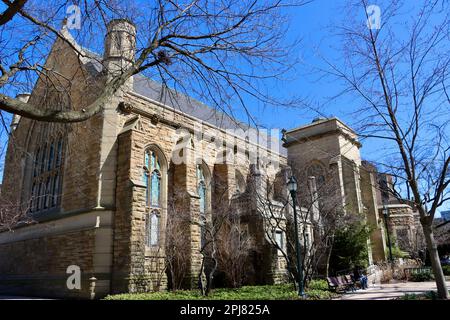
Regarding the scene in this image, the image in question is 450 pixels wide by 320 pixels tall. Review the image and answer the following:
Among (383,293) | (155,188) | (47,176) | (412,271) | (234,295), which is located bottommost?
(383,293)

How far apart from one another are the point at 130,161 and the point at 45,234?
6235 millimetres

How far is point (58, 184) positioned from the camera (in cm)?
1886

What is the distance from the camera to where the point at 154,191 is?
1783cm

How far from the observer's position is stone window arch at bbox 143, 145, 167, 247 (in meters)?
16.8

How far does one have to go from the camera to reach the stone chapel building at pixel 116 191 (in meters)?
14.7

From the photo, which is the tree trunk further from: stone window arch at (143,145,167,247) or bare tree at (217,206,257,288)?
stone window arch at (143,145,167,247)

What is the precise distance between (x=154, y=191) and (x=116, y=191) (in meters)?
2.47

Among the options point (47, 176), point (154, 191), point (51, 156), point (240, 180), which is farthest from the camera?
point (240, 180)

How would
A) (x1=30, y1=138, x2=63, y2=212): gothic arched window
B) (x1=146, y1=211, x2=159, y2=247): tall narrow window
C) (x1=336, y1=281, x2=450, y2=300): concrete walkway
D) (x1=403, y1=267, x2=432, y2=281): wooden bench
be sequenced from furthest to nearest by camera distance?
(x1=403, y1=267, x2=432, y2=281): wooden bench, (x1=30, y1=138, x2=63, y2=212): gothic arched window, (x1=146, y1=211, x2=159, y2=247): tall narrow window, (x1=336, y1=281, x2=450, y2=300): concrete walkway

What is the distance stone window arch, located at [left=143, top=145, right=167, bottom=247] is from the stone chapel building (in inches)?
2.0

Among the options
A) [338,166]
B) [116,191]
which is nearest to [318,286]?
[116,191]

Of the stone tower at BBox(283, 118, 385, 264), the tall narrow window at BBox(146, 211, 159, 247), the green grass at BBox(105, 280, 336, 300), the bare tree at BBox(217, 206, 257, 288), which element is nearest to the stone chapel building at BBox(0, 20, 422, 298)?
the tall narrow window at BBox(146, 211, 159, 247)

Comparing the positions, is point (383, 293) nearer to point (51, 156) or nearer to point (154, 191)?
point (154, 191)

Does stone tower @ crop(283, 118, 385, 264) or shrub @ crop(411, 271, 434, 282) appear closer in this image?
shrub @ crop(411, 271, 434, 282)
